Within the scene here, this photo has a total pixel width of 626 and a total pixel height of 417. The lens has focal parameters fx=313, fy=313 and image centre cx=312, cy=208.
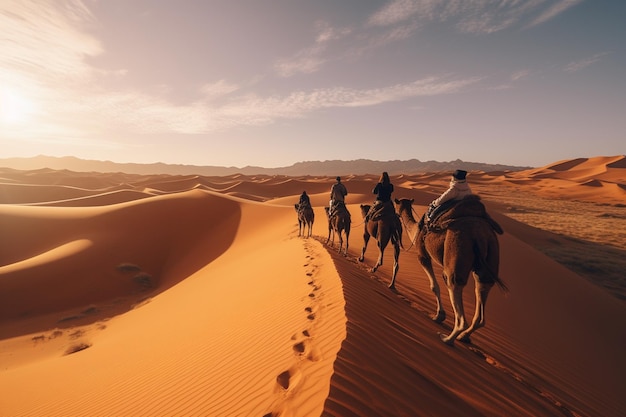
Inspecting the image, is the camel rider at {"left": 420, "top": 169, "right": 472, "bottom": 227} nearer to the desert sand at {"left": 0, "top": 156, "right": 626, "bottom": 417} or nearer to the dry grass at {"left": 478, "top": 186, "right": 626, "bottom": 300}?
the desert sand at {"left": 0, "top": 156, "right": 626, "bottom": 417}

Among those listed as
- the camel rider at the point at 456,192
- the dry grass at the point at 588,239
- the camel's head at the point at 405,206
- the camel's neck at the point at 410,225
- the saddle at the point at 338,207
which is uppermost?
the camel rider at the point at 456,192

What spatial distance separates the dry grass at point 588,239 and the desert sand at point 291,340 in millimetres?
2194

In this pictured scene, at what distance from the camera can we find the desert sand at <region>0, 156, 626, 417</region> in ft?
12.6

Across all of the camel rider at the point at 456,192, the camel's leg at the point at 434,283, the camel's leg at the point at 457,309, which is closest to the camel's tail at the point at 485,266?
the camel's leg at the point at 457,309

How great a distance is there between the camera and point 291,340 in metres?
4.80

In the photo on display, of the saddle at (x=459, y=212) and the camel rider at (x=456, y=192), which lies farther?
the camel rider at (x=456, y=192)

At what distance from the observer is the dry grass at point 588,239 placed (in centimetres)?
1534

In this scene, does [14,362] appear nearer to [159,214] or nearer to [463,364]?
[463,364]

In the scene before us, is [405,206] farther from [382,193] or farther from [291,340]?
[291,340]

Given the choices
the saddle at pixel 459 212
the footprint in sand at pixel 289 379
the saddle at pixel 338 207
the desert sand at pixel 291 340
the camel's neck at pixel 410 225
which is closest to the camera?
the footprint in sand at pixel 289 379

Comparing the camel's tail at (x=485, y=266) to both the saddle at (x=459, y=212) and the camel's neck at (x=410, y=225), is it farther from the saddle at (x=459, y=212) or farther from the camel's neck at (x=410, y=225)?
the camel's neck at (x=410, y=225)

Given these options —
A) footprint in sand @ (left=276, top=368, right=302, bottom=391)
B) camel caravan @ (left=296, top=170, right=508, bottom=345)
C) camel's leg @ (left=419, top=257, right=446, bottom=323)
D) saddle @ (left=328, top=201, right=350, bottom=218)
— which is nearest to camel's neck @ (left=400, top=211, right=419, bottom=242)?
camel caravan @ (left=296, top=170, right=508, bottom=345)

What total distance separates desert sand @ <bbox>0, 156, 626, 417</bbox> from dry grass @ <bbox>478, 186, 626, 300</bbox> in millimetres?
2194

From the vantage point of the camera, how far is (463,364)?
4.79m
